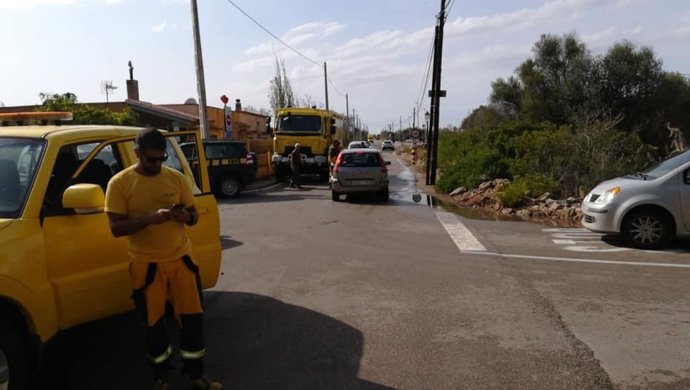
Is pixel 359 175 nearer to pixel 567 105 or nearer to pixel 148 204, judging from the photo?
pixel 148 204

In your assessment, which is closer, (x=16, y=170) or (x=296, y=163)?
(x=16, y=170)

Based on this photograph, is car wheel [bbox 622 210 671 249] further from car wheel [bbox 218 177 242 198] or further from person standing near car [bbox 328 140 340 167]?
person standing near car [bbox 328 140 340 167]

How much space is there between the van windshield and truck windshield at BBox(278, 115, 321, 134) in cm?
1566

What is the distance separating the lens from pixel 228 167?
60.0ft

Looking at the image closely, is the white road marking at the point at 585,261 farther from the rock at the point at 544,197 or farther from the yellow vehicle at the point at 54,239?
the rock at the point at 544,197

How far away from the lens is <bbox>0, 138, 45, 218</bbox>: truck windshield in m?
3.82

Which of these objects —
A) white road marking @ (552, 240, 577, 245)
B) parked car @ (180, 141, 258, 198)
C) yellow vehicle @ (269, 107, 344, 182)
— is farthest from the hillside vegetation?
white road marking @ (552, 240, 577, 245)

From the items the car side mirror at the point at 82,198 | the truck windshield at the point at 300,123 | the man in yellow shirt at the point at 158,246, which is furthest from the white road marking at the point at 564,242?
the truck windshield at the point at 300,123

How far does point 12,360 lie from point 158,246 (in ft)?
3.46

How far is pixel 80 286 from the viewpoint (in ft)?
13.3

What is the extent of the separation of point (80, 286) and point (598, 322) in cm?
442

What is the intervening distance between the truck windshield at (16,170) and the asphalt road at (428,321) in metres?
1.33

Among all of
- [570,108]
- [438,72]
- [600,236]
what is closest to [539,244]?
[600,236]

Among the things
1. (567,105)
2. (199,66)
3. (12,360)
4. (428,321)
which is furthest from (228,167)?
(567,105)
